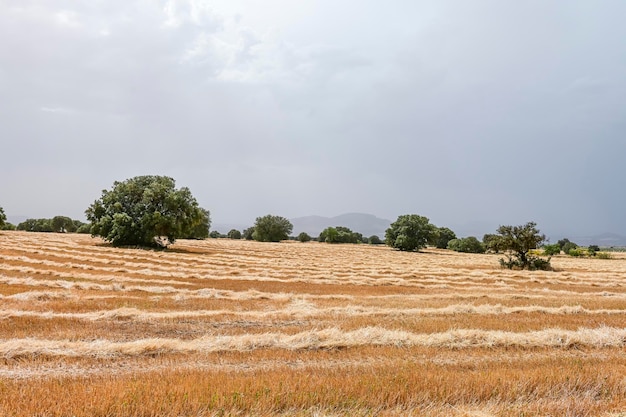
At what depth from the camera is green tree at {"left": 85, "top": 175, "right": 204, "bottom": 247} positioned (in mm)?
49094

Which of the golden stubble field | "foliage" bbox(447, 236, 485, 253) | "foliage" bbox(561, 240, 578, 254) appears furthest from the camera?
"foliage" bbox(447, 236, 485, 253)

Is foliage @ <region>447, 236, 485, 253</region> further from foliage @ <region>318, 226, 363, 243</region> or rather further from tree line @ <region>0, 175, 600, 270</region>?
tree line @ <region>0, 175, 600, 270</region>

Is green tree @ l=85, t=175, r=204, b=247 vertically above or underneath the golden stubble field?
above

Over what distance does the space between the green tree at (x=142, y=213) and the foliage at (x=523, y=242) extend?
37467mm

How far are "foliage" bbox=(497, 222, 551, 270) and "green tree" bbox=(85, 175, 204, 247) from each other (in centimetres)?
3747

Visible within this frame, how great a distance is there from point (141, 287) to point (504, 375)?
55.6ft

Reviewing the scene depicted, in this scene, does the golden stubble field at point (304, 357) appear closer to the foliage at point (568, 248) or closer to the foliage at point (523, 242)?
the foliage at point (523, 242)

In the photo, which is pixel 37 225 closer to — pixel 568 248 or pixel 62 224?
pixel 62 224

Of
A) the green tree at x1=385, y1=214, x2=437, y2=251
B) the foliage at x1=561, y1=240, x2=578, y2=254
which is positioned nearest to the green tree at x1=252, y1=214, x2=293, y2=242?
the green tree at x1=385, y1=214, x2=437, y2=251

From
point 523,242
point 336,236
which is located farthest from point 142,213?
point 336,236

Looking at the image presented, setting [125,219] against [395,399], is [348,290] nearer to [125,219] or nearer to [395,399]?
[395,399]

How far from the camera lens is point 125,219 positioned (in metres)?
48.7

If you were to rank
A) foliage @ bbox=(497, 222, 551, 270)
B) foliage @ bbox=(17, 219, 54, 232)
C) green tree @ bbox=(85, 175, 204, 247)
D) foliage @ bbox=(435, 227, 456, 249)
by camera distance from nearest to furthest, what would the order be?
foliage @ bbox=(497, 222, 551, 270), green tree @ bbox=(85, 175, 204, 247), foliage @ bbox=(17, 219, 54, 232), foliage @ bbox=(435, 227, 456, 249)

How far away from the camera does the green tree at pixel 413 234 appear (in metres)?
83.3
